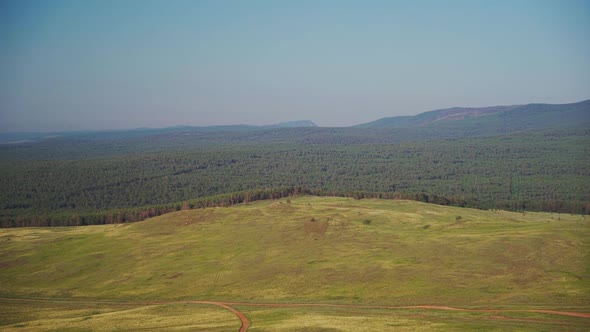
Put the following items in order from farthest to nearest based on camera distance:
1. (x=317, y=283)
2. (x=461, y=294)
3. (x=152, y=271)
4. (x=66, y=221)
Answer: (x=66, y=221) < (x=152, y=271) < (x=317, y=283) < (x=461, y=294)

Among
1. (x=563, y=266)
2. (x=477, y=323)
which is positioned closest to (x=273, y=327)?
(x=477, y=323)

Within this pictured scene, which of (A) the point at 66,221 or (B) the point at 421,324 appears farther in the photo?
(A) the point at 66,221

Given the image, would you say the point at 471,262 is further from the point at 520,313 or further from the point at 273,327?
the point at 273,327

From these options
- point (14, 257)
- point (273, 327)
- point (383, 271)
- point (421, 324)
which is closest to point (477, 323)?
point (421, 324)

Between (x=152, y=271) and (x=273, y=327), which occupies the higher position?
(x=273, y=327)

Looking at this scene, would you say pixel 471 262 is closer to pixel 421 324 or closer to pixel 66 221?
pixel 421 324

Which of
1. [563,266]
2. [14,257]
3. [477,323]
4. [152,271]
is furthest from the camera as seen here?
[14,257]
